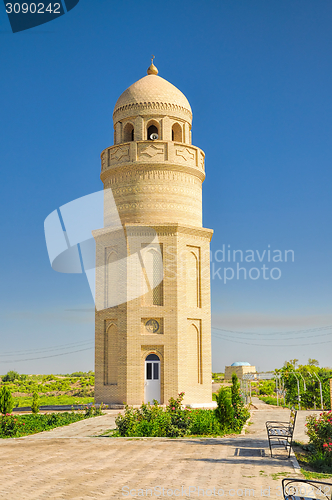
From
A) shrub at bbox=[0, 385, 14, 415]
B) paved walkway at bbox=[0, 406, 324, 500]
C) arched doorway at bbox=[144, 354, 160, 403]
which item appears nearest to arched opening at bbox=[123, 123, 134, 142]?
arched doorway at bbox=[144, 354, 160, 403]

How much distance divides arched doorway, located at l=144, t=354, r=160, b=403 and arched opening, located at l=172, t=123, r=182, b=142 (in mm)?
11091

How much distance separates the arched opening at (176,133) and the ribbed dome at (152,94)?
38.7 inches

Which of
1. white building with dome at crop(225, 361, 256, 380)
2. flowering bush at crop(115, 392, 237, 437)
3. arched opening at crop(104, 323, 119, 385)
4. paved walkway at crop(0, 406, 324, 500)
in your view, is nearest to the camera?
paved walkway at crop(0, 406, 324, 500)

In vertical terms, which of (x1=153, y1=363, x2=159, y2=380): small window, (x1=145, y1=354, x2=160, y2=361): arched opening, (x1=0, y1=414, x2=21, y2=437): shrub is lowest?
(x1=0, y1=414, x2=21, y2=437): shrub

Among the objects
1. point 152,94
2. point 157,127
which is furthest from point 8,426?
point 152,94

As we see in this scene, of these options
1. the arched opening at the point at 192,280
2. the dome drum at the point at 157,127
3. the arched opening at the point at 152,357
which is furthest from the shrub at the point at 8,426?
the dome drum at the point at 157,127

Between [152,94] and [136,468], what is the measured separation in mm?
19797

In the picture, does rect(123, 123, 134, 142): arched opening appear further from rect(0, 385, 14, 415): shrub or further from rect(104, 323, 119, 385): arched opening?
rect(0, 385, 14, 415): shrub

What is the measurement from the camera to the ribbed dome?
975 inches

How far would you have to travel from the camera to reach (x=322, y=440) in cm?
984

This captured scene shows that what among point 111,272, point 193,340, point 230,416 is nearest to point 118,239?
point 111,272

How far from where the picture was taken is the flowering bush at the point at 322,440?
904 centimetres

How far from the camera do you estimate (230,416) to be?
1385 centimetres
